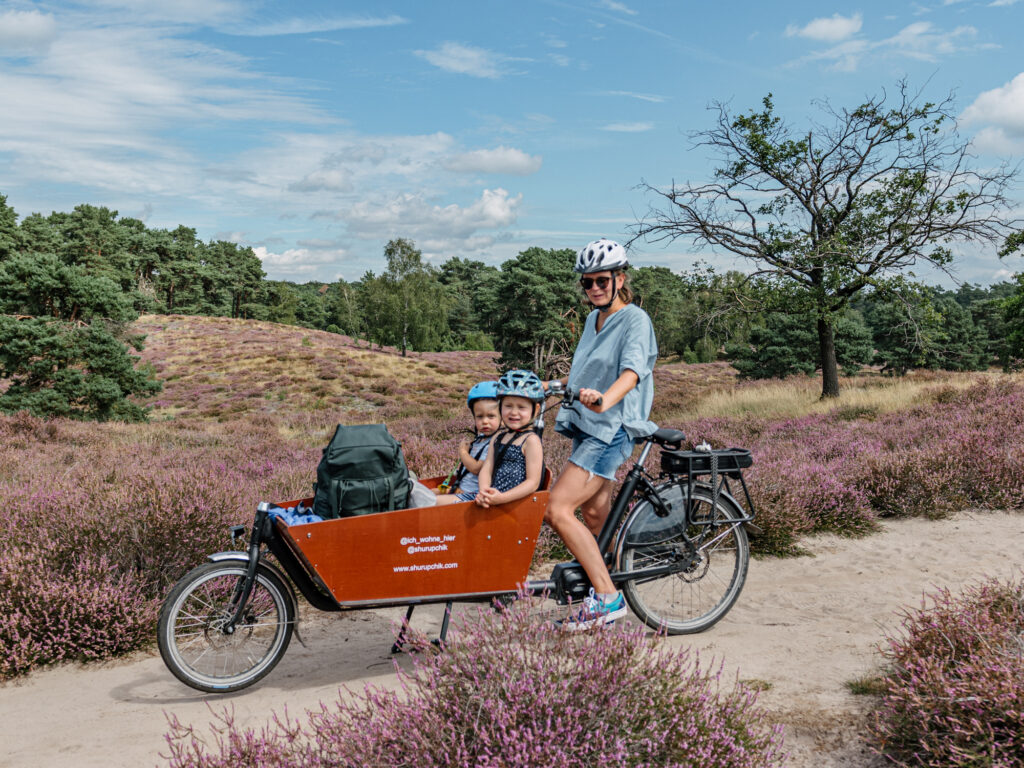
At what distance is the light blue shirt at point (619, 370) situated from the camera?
3.50m

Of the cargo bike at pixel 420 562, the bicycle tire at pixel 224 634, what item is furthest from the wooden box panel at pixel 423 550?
the bicycle tire at pixel 224 634

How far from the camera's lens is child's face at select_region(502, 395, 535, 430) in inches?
141

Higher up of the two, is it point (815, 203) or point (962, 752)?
point (815, 203)

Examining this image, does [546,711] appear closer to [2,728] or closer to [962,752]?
[962,752]

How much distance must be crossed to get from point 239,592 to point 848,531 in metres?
5.42

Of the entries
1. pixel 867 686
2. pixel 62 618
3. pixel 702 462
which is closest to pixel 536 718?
pixel 867 686

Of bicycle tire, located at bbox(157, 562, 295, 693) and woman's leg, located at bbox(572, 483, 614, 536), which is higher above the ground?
woman's leg, located at bbox(572, 483, 614, 536)

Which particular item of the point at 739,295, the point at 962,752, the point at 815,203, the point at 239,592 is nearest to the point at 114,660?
the point at 239,592

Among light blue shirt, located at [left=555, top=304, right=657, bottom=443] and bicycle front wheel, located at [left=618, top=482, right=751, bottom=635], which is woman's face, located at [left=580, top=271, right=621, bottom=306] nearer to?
light blue shirt, located at [left=555, top=304, right=657, bottom=443]

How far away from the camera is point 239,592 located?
3443 millimetres

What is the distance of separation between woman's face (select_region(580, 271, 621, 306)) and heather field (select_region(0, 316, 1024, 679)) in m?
3.30

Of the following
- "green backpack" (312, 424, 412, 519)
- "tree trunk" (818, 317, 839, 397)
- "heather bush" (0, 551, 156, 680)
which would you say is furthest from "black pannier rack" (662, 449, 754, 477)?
"tree trunk" (818, 317, 839, 397)

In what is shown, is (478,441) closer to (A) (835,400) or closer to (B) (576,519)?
(B) (576,519)

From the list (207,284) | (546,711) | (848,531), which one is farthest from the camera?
(207,284)
